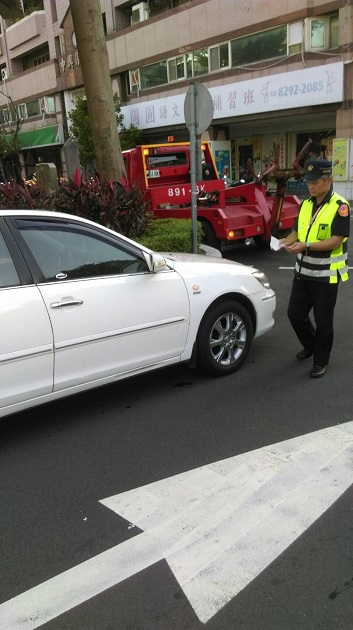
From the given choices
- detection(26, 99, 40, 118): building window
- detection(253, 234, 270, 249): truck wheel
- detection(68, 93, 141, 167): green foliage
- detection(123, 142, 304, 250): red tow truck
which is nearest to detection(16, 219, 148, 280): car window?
detection(123, 142, 304, 250): red tow truck

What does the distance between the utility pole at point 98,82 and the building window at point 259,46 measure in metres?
16.0

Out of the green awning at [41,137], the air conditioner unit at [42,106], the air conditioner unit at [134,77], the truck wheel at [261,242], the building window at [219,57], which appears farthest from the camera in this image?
the air conditioner unit at [42,106]

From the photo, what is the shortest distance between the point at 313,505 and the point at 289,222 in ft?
26.7

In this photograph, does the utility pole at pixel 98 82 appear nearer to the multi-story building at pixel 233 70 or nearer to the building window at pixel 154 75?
the multi-story building at pixel 233 70

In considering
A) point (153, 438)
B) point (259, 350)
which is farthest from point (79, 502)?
point (259, 350)

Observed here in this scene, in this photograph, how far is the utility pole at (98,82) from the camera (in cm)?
809

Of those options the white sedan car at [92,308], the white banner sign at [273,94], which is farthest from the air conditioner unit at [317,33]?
the white sedan car at [92,308]

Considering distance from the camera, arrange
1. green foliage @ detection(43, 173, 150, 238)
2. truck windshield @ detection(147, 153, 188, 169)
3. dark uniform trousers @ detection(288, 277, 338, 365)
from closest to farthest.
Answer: dark uniform trousers @ detection(288, 277, 338, 365) < green foliage @ detection(43, 173, 150, 238) < truck windshield @ detection(147, 153, 188, 169)

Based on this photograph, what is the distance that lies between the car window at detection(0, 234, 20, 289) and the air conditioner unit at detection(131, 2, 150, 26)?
2955cm

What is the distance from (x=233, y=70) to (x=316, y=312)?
22491 mm

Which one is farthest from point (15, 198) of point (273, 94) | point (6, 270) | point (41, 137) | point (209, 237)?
point (41, 137)

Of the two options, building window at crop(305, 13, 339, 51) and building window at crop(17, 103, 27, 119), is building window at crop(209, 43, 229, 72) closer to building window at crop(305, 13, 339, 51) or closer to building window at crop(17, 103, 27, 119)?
building window at crop(305, 13, 339, 51)

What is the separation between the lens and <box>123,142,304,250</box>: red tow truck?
938 cm

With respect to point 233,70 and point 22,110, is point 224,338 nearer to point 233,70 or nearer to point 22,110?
point 233,70
